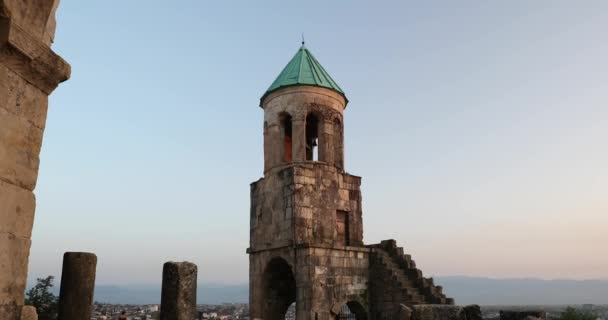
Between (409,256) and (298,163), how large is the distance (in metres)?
4.44

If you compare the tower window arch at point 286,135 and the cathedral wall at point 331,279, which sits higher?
the tower window arch at point 286,135

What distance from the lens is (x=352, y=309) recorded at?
14.9 m

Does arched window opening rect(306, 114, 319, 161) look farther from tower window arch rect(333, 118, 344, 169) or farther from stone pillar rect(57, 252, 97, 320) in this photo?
stone pillar rect(57, 252, 97, 320)

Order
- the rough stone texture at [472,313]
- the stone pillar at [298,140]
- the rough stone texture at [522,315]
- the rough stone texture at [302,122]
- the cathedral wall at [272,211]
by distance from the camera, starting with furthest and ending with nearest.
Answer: the rough stone texture at [302,122] → the stone pillar at [298,140] → the cathedral wall at [272,211] → the rough stone texture at [522,315] → the rough stone texture at [472,313]

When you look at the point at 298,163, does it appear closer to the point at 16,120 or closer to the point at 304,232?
→ the point at 304,232

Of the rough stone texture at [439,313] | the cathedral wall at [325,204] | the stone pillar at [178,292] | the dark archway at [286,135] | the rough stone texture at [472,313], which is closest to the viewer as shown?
the stone pillar at [178,292]

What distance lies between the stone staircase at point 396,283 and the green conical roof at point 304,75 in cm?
539

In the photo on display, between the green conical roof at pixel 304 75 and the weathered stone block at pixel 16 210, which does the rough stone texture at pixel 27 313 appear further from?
the green conical roof at pixel 304 75

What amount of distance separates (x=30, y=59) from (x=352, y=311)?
43.5 ft

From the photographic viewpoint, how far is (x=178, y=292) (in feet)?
20.4

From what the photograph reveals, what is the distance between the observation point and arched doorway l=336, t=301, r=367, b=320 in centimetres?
1451

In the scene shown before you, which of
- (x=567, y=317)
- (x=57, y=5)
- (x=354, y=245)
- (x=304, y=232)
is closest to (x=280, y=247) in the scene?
(x=304, y=232)

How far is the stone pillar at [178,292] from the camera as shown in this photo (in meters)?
6.17

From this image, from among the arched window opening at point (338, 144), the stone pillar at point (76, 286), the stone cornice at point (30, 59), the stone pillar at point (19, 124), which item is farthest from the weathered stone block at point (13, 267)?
the arched window opening at point (338, 144)
